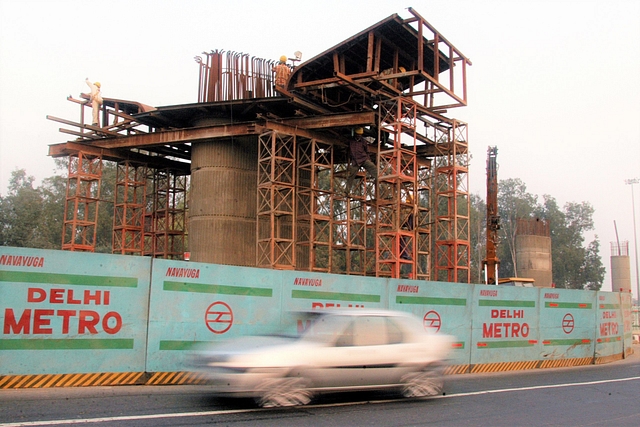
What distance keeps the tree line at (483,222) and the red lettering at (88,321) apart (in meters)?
58.1

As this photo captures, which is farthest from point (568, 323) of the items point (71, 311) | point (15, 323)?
point (15, 323)

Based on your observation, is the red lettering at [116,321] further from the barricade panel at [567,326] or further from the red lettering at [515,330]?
the barricade panel at [567,326]

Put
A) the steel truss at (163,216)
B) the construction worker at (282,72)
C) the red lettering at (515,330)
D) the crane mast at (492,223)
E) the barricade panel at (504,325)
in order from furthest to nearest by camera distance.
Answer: the crane mast at (492,223), the steel truss at (163,216), the construction worker at (282,72), the red lettering at (515,330), the barricade panel at (504,325)

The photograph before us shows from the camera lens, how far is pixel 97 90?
3136 centimetres

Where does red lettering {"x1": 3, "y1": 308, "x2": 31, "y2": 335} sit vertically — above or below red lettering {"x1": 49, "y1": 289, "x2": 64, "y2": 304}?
below

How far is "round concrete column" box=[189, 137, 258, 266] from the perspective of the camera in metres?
28.9

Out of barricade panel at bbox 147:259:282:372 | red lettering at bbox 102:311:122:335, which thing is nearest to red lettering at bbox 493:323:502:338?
barricade panel at bbox 147:259:282:372

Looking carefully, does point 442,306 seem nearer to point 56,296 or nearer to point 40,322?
point 56,296

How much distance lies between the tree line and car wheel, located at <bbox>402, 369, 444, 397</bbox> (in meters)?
61.5

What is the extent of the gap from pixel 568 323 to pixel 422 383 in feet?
34.4

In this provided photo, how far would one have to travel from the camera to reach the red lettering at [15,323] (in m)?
10.4

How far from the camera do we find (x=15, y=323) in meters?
10.5

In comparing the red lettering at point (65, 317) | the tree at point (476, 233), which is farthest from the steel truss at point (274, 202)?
the tree at point (476, 233)

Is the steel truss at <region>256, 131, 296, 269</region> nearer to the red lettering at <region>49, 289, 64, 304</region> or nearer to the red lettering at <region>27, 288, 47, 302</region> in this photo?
the red lettering at <region>49, 289, 64, 304</region>
